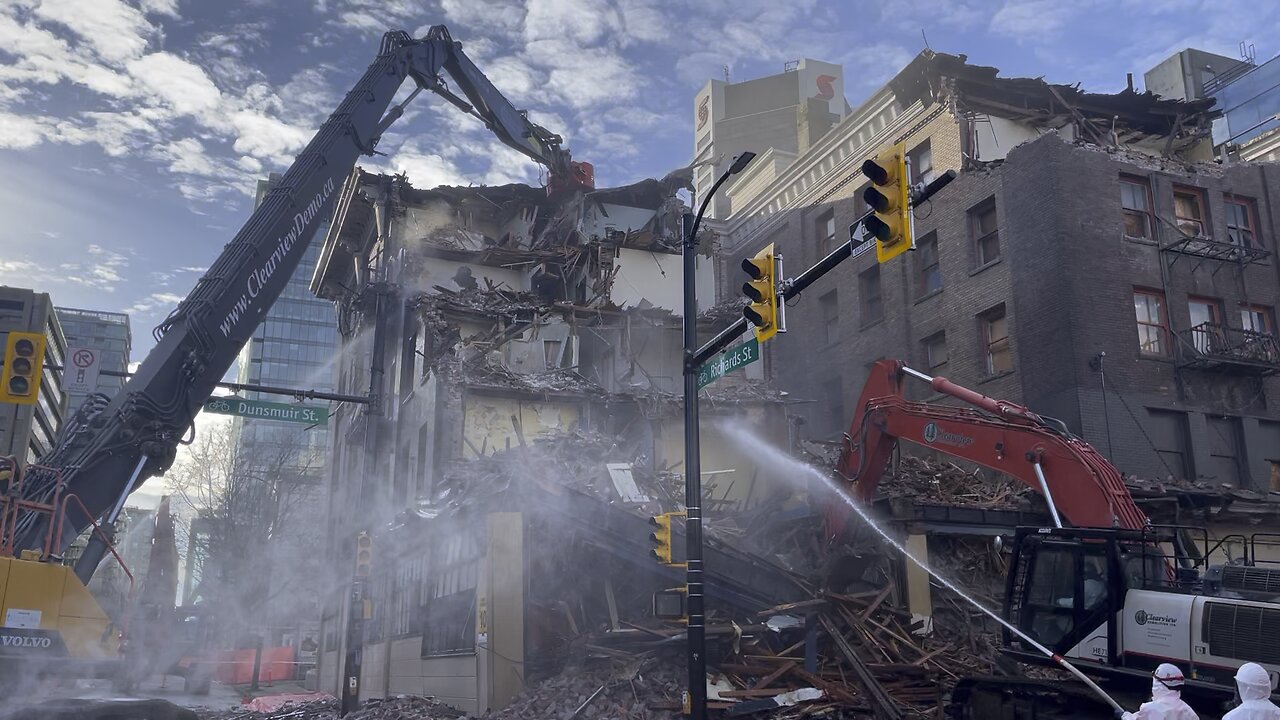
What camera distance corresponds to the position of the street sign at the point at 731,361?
43.4 ft

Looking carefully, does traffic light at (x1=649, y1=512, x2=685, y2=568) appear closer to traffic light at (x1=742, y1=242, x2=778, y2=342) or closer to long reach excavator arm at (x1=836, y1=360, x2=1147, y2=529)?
traffic light at (x1=742, y1=242, x2=778, y2=342)

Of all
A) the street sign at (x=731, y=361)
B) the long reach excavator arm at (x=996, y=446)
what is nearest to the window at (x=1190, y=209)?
the long reach excavator arm at (x=996, y=446)

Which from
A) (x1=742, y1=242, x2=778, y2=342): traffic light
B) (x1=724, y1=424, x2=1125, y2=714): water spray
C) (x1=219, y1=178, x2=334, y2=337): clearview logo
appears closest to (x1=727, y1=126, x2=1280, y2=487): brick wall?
(x1=724, y1=424, x2=1125, y2=714): water spray

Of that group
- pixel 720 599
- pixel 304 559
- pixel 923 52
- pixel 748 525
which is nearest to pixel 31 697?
pixel 720 599

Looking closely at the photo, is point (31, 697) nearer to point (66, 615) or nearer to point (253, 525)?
point (66, 615)

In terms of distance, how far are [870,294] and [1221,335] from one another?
11.3m

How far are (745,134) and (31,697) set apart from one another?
2314 inches

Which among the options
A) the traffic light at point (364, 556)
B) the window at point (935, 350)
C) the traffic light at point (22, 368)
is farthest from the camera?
the window at point (935, 350)

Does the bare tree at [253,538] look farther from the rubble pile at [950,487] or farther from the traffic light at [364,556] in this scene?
the rubble pile at [950,487]

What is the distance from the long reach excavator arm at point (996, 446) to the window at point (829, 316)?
20067mm

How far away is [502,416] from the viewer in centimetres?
2775

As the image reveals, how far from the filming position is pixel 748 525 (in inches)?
896

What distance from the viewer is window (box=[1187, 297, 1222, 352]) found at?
92.3 ft

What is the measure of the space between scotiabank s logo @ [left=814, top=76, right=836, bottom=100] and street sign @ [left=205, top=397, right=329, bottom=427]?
49.6 metres
